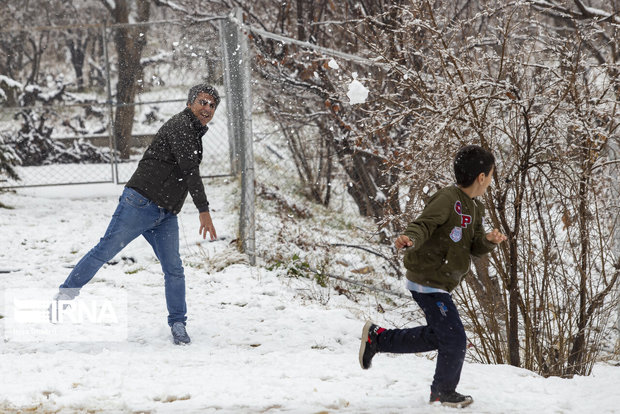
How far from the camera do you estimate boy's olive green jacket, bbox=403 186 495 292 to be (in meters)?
3.27

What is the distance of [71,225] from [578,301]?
5963mm

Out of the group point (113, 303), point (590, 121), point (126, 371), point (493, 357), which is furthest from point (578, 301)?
point (113, 303)

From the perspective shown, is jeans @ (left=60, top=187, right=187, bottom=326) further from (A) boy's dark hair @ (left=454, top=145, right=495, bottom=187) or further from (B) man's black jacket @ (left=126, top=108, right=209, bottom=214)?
(A) boy's dark hair @ (left=454, top=145, right=495, bottom=187)

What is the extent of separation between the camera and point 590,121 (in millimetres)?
4273

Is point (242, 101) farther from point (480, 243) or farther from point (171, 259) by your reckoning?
point (480, 243)

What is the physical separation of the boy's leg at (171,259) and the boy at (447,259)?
183 cm

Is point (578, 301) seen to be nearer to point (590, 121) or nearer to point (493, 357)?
point (493, 357)

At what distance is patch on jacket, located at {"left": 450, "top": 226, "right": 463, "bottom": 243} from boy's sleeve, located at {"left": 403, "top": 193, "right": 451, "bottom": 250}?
89 millimetres

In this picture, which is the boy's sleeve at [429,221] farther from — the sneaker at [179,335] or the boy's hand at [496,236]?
the sneaker at [179,335]

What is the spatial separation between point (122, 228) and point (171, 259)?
41 centimetres

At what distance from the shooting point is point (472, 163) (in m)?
3.38

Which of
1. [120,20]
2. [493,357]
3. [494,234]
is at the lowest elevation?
[493,357]

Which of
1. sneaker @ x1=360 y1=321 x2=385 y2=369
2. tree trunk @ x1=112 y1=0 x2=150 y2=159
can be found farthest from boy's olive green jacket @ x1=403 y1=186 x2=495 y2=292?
tree trunk @ x1=112 y1=0 x2=150 y2=159

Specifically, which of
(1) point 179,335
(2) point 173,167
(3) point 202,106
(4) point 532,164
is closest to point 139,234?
(2) point 173,167
